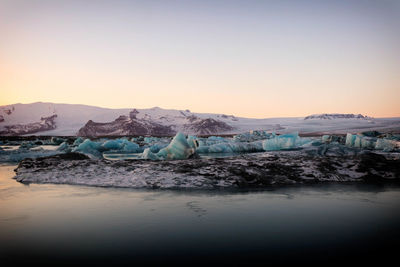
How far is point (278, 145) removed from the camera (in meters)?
11.2

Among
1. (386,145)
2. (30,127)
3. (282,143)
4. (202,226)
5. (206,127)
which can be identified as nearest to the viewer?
(202,226)

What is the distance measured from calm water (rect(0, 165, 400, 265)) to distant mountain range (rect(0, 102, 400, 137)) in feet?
202

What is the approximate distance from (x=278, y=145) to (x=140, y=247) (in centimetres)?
959

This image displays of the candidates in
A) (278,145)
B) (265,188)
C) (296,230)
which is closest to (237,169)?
(265,188)

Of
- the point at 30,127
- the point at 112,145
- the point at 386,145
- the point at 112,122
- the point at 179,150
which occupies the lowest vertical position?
the point at 30,127

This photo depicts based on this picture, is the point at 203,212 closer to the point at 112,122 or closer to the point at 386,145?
the point at 386,145

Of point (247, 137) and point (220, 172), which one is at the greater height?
point (220, 172)

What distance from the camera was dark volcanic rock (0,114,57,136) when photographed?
223ft

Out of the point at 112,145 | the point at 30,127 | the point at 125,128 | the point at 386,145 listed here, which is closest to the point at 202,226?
the point at 386,145

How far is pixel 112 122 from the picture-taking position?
7300cm

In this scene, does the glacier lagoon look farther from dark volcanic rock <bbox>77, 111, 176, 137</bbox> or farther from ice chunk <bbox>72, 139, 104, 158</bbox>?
dark volcanic rock <bbox>77, 111, 176, 137</bbox>

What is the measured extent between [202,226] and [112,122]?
73714 millimetres

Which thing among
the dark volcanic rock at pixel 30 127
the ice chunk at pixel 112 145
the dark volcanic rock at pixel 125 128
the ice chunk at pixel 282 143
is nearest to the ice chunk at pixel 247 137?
the ice chunk at pixel 112 145

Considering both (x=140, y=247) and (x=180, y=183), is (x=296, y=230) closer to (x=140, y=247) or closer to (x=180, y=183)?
(x=140, y=247)
